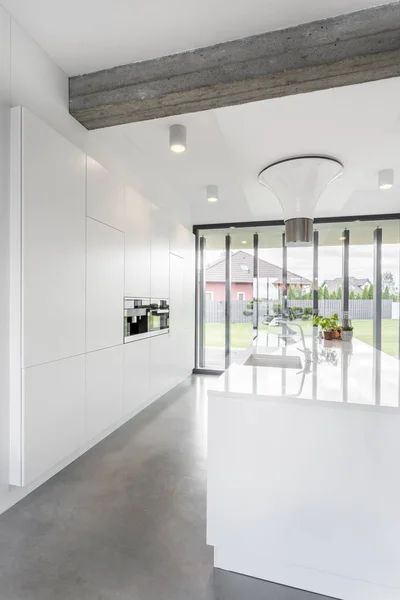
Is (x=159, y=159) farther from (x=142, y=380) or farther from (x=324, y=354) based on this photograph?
(x=324, y=354)

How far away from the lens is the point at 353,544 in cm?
142

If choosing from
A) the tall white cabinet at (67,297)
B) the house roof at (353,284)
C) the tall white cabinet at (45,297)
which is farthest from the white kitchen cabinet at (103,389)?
the house roof at (353,284)

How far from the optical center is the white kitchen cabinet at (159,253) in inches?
158

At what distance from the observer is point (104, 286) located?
294 centimetres

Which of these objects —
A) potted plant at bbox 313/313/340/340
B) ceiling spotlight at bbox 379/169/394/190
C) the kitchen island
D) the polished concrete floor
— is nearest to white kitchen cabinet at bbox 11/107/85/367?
the polished concrete floor

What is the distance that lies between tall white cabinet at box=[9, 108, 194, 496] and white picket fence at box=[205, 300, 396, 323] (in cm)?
256

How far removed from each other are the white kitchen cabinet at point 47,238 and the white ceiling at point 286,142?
1.13 m

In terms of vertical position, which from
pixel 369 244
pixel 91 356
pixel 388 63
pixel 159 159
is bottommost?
pixel 91 356

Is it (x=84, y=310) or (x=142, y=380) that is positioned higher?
(x=84, y=310)

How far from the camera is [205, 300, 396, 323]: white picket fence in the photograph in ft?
18.7

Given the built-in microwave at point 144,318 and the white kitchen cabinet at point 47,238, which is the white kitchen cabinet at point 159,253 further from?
the white kitchen cabinet at point 47,238

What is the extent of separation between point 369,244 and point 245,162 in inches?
148

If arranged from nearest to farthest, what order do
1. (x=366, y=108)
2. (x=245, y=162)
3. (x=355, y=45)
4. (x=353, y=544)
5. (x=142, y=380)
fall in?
(x=353, y=544)
(x=355, y=45)
(x=366, y=108)
(x=245, y=162)
(x=142, y=380)

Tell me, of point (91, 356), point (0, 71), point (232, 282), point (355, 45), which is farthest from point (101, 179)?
point (232, 282)
